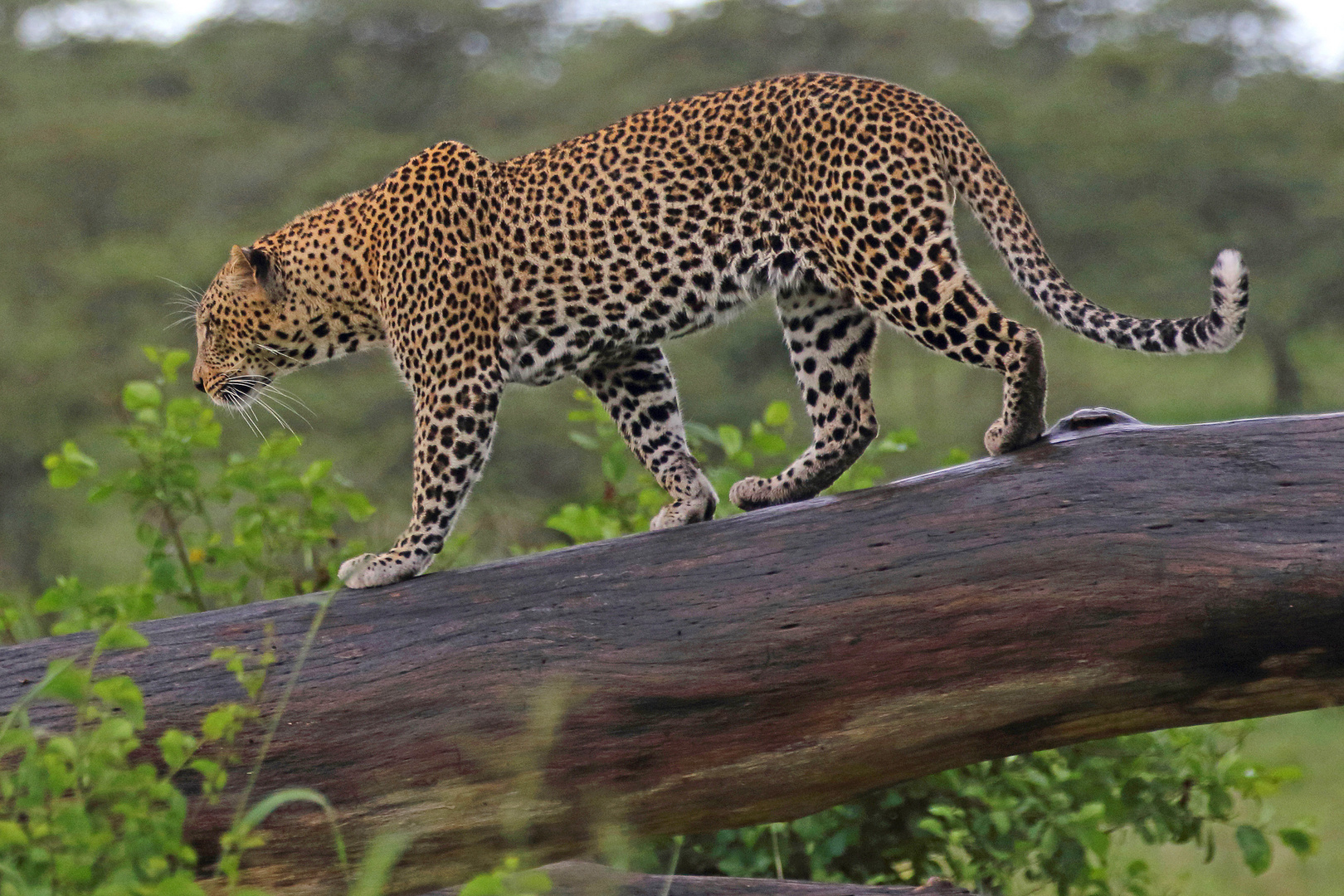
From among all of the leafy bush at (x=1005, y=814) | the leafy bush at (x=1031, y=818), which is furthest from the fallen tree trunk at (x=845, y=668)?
the leafy bush at (x=1031, y=818)

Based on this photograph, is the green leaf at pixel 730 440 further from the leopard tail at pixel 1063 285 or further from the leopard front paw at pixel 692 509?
the leopard tail at pixel 1063 285

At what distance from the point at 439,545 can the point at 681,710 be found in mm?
1208

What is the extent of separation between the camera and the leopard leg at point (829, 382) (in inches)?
217

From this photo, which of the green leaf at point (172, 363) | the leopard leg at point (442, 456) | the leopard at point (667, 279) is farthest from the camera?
the green leaf at point (172, 363)

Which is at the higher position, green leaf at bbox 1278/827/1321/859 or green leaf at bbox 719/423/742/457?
green leaf at bbox 719/423/742/457

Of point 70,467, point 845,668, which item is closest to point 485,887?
point 845,668

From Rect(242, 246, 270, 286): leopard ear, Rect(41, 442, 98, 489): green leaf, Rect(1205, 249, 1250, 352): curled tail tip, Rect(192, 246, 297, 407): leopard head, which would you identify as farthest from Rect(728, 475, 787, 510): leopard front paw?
Rect(41, 442, 98, 489): green leaf

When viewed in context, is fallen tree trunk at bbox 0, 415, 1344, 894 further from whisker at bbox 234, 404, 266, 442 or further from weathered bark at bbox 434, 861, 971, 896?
whisker at bbox 234, 404, 266, 442

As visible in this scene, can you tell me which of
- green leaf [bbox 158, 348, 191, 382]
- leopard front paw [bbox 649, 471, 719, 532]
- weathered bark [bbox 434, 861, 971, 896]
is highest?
green leaf [bbox 158, 348, 191, 382]

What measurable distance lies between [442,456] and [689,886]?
1674mm

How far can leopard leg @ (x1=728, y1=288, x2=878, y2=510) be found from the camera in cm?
552

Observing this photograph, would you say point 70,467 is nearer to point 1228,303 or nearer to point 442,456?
point 442,456

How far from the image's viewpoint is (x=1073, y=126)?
1761 cm

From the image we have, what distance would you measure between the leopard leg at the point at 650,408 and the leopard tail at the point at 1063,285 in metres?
1.43
